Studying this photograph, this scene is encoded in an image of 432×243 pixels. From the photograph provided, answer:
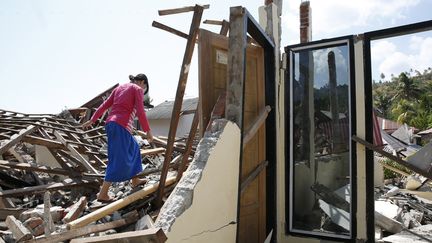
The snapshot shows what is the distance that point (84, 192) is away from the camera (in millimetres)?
5578

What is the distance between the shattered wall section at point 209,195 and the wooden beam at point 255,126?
281mm

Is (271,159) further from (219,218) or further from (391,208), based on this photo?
(391,208)

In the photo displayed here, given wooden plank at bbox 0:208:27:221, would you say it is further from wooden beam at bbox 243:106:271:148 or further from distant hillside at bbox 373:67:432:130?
distant hillside at bbox 373:67:432:130

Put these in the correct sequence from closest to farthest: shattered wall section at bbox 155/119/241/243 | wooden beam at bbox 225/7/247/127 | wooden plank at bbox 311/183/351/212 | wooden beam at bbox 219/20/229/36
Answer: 1. shattered wall section at bbox 155/119/241/243
2. wooden beam at bbox 225/7/247/127
3. wooden beam at bbox 219/20/229/36
4. wooden plank at bbox 311/183/351/212

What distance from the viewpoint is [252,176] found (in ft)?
13.6

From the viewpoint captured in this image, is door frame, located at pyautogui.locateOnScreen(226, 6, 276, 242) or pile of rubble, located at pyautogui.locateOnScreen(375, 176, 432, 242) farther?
pile of rubble, located at pyautogui.locateOnScreen(375, 176, 432, 242)

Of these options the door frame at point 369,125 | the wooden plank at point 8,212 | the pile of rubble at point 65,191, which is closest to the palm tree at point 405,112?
the pile of rubble at point 65,191

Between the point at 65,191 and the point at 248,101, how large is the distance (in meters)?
3.41

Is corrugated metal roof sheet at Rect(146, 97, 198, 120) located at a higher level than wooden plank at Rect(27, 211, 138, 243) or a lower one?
higher

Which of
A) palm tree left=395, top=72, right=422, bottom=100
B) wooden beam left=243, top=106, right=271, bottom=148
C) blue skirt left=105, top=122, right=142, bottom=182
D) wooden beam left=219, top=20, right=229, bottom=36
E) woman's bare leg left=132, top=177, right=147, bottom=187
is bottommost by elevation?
woman's bare leg left=132, top=177, right=147, bottom=187

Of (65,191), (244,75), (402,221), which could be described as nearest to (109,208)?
(244,75)

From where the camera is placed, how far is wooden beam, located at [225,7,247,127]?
3410 mm

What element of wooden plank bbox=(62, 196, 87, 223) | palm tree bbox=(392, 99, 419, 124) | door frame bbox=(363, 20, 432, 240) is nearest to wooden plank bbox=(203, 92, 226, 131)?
wooden plank bbox=(62, 196, 87, 223)

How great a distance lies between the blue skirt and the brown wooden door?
4.07ft
